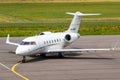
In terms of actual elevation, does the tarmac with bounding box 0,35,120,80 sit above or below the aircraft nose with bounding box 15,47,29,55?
below

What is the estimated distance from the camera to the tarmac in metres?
33.7

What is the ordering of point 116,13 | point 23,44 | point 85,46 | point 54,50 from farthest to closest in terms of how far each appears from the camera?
point 116,13 → point 85,46 → point 54,50 → point 23,44

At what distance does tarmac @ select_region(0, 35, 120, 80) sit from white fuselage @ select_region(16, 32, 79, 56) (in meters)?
1.04

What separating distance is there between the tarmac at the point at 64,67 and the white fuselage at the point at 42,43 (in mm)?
1042

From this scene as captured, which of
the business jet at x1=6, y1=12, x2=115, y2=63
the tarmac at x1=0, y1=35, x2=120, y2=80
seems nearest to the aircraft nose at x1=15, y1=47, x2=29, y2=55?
the business jet at x1=6, y1=12, x2=115, y2=63

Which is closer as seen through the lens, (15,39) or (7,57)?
(7,57)

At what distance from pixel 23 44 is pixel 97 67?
773 centimetres

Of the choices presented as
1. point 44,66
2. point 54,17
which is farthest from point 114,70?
point 54,17

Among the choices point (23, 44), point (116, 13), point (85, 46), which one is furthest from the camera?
point (116, 13)

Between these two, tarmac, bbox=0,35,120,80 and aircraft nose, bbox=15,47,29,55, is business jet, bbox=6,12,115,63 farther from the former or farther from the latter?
tarmac, bbox=0,35,120,80

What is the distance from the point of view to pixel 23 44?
4172cm

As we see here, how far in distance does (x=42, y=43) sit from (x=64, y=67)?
Answer: 19.1 ft

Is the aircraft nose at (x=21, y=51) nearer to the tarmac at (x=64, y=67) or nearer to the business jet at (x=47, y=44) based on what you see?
the business jet at (x=47, y=44)

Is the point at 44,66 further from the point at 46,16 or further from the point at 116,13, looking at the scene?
the point at 116,13
